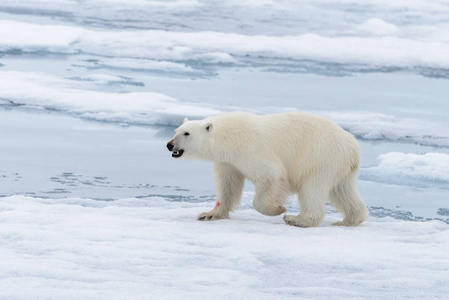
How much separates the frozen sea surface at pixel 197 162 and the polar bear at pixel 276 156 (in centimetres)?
17

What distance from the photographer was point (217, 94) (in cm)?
1017

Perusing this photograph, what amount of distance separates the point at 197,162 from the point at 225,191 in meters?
2.52

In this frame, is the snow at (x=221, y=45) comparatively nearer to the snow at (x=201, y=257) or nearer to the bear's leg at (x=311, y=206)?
the bear's leg at (x=311, y=206)

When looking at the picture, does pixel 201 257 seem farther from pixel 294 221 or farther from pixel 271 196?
pixel 294 221

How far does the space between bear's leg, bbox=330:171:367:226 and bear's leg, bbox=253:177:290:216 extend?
40 centimetres

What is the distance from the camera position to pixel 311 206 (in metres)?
4.44

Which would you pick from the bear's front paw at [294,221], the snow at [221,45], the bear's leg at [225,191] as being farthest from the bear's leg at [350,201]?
the snow at [221,45]

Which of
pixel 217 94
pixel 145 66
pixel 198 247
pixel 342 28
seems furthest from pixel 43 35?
pixel 198 247

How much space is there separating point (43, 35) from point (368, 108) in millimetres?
6575

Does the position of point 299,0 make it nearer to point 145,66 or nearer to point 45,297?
point 145,66

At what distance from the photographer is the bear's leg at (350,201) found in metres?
4.62

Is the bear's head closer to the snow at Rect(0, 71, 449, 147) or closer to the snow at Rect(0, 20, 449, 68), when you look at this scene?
the snow at Rect(0, 71, 449, 147)

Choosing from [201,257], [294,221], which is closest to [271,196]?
[294,221]

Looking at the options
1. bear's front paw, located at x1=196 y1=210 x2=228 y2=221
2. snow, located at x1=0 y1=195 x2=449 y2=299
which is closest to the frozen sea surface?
snow, located at x1=0 y1=195 x2=449 y2=299
